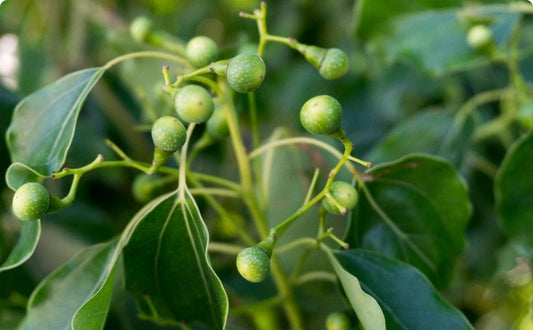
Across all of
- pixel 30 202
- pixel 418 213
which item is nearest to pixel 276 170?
pixel 418 213

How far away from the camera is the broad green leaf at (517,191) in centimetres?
102

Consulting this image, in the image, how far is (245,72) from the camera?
0.69m

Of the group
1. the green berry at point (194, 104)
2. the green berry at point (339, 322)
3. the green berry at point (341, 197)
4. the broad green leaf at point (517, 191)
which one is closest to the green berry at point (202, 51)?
the green berry at point (194, 104)

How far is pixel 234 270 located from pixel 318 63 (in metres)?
0.75

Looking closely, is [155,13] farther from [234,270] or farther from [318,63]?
[318,63]

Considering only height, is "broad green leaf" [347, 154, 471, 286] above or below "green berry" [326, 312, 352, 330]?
above

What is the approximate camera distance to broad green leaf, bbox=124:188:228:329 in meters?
0.81

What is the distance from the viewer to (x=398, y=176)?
36.6 inches

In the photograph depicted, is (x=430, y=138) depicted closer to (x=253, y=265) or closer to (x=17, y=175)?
(x=253, y=265)

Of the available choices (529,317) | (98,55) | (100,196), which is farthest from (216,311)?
(98,55)

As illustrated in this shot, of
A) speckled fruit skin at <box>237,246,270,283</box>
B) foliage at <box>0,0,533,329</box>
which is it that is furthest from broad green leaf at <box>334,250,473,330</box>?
speckled fruit skin at <box>237,246,270,283</box>

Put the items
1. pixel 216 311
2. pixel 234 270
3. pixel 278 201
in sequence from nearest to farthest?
pixel 216 311 → pixel 278 201 → pixel 234 270

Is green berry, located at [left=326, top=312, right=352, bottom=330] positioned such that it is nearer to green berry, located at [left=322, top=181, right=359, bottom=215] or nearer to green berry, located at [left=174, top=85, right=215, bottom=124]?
green berry, located at [left=322, top=181, right=359, bottom=215]

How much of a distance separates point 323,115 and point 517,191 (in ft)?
1.68
